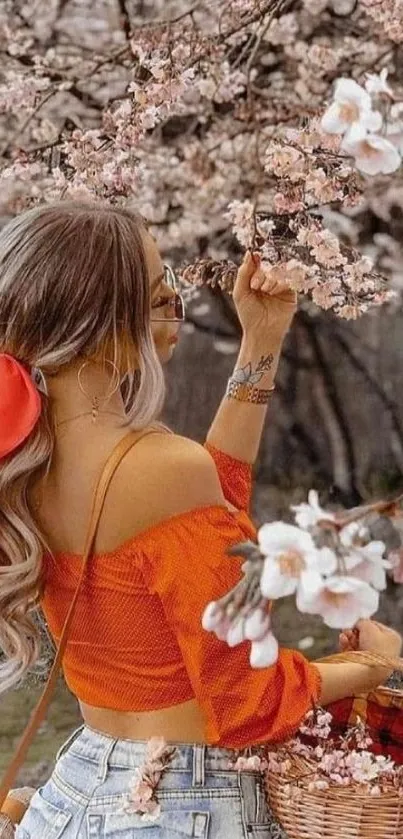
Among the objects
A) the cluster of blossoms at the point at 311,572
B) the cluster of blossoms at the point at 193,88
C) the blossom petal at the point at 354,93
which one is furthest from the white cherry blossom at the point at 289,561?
the cluster of blossoms at the point at 193,88

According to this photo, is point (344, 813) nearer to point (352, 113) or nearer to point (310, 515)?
point (310, 515)

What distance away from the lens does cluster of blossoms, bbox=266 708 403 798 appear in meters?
1.16

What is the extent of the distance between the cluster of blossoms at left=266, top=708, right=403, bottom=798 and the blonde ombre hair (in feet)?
0.93

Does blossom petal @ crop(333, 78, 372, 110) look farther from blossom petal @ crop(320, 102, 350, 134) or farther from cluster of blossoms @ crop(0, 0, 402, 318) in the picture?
cluster of blossoms @ crop(0, 0, 402, 318)

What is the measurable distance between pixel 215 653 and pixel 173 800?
0.50ft

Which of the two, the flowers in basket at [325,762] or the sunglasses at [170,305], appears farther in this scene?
the sunglasses at [170,305]

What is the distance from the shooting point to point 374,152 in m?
1.02

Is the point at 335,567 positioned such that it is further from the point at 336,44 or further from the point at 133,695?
the point at 336,44

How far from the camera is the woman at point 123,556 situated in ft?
3.86

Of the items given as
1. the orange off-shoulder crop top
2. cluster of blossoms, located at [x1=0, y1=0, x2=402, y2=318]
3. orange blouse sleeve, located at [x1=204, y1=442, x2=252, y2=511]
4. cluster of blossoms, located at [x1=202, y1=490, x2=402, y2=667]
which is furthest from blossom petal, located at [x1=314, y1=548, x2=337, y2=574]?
cluster of blossoms, located at [x1=0, y1=0, x2=402, y2=318]

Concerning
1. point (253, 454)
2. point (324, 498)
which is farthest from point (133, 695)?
point (324, 498)

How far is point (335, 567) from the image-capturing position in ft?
3.07

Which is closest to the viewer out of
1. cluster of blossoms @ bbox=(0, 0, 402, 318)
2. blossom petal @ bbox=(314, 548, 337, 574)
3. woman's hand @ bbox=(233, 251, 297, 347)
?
blossom petal @ bbox=(314, 548, 337, 574)

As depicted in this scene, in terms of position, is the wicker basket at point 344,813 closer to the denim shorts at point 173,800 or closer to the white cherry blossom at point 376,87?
the denim shorts at point 173,800
